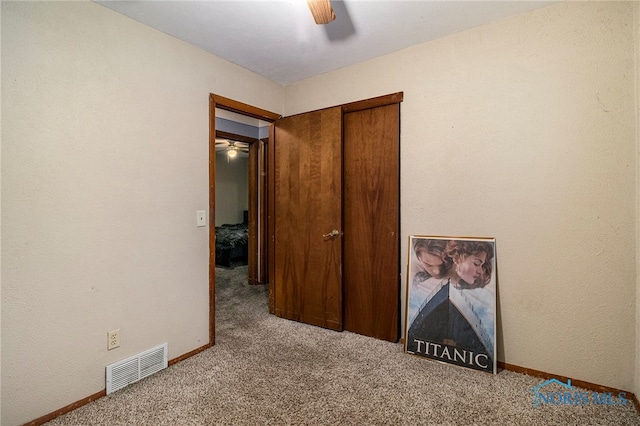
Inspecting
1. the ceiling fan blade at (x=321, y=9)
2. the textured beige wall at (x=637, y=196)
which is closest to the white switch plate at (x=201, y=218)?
the ceiling fan blade at (x=321, y=9)

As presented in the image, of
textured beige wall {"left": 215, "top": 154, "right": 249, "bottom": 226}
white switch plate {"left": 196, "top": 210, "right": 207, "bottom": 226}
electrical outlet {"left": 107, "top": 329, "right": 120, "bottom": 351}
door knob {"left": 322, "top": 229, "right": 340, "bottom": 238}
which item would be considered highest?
textured beige wall {"left": 215, "top": 154, "right": 249, "bottom": 226}

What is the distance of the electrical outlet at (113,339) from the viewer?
1984 mm

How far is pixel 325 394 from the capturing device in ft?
6.25

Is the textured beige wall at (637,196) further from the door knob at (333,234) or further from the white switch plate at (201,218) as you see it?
the white switch plate at (201,218)

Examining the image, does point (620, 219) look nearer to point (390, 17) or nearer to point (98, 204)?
point (390, 17)

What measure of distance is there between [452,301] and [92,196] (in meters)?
2.55

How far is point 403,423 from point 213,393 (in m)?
1.15

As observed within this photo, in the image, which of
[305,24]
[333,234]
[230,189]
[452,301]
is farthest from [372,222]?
[230,189]

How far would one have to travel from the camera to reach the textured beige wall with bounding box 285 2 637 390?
1.84 meters

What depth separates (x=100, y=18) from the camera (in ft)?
6.36

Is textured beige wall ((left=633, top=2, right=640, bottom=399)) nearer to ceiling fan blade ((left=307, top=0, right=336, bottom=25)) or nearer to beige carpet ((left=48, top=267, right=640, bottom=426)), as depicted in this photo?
beige carpet ((left=48, top=267, right=640, bottom=426))

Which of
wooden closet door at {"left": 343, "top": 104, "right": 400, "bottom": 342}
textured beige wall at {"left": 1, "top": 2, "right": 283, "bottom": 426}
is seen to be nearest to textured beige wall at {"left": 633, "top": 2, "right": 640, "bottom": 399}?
wooden closet door at {"left": 343, "top": 104, "right": 400, "bottom": 342}

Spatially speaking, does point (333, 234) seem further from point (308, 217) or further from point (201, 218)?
point (201, 218)

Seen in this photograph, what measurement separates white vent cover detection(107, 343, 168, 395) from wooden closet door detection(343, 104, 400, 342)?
1.56 m
